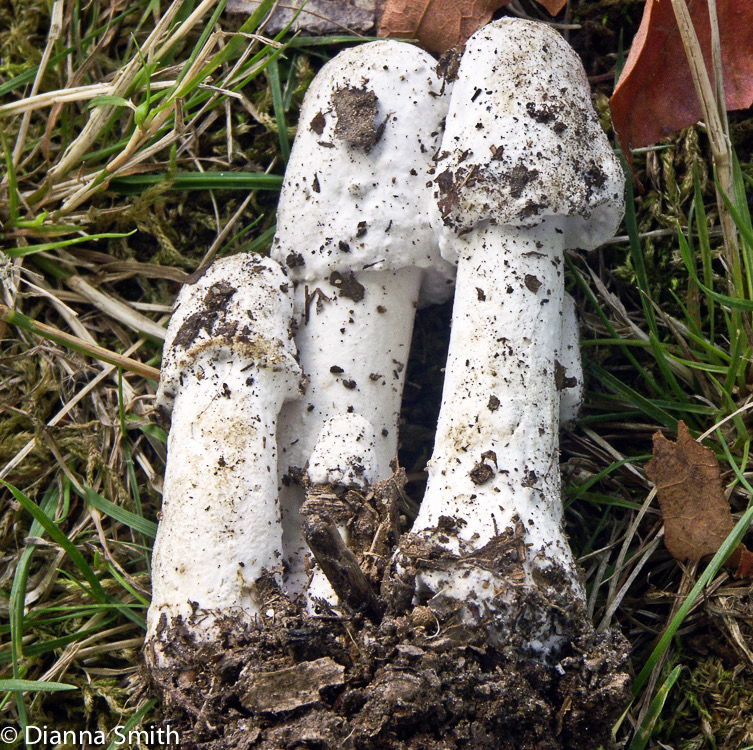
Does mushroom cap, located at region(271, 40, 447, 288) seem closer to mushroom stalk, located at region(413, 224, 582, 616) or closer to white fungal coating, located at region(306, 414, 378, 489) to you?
mushroom stalk, located at region(413, 224, 582, 616)

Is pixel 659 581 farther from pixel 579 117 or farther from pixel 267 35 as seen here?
pixel 267 35

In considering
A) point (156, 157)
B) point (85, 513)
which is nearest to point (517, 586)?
point (85, 513)

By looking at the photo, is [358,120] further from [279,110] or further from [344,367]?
[344,367]

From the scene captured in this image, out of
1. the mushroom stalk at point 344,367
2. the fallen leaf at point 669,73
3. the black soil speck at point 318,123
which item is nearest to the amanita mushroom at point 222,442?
the mushroom stalk at point 344,367

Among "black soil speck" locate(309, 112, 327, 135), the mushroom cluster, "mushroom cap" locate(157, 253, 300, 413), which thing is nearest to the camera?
the mushroom cluster

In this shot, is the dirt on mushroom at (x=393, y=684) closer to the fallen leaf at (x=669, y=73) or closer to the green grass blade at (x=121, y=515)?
the green grass blade at (x=121, y=515)

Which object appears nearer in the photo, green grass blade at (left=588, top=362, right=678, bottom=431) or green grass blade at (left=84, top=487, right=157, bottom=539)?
green grass blade at (left=588, top=362, right=678, bottom=431)

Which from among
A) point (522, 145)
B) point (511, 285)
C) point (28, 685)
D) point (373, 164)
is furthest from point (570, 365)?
point (28, 685)

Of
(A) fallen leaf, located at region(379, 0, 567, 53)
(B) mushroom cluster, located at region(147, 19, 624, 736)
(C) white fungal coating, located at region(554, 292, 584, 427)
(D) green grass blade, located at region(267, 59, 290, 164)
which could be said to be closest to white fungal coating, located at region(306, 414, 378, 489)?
(B) mushroom cluster, located at region(147, 19, 624, 736)
